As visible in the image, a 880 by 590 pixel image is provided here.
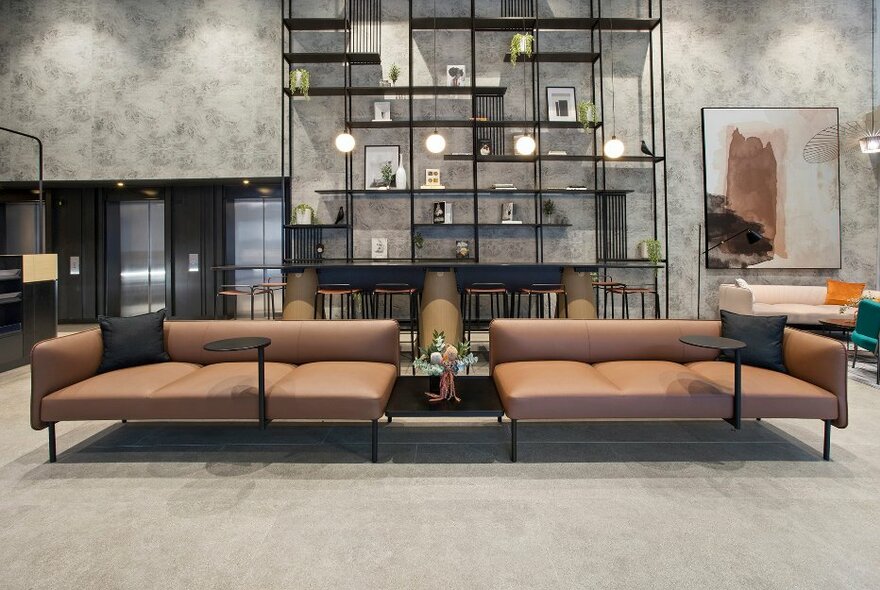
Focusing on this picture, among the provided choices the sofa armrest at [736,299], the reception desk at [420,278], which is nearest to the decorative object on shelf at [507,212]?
the reception desk at [420,278]

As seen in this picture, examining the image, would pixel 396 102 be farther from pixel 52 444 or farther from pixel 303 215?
pixel 52 444

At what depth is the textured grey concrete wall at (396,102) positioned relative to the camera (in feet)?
22.5

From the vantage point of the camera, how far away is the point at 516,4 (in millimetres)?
6762

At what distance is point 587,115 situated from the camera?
21.6 ft

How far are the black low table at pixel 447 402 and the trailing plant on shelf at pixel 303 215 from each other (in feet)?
14.0

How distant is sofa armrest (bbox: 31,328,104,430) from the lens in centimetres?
249

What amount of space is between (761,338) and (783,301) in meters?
4.67

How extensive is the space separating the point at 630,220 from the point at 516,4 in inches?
144

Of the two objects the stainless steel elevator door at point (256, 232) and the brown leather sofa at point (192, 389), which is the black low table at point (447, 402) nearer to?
the brown leather sofa at point (192, 389)

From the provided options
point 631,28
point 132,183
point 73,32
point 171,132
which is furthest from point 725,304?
point 73,32

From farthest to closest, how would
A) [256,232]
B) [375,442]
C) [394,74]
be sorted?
1. [256,232]
2. [394,74]
3. [375,442]

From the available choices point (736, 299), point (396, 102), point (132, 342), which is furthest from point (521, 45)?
point (132, 342)

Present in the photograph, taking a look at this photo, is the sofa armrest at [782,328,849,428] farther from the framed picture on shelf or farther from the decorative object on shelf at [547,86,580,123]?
the framed picture on shelf

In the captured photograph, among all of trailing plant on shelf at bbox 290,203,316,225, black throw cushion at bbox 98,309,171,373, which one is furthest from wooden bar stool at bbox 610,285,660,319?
black throw cushion at bbox 98,309,171,373
